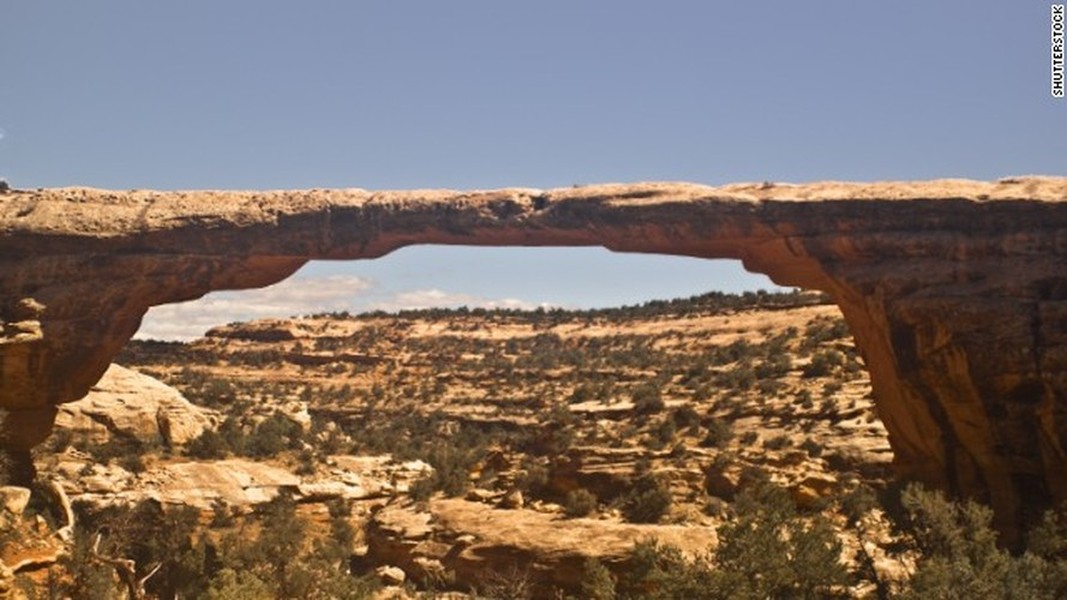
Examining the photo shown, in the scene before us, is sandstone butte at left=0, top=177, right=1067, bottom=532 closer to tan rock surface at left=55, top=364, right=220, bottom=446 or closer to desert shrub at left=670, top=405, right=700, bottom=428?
desert shrub at left=670, top=405, right=700, bottom=428

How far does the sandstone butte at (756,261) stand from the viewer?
16953mm

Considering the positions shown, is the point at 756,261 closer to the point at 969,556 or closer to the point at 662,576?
the point at 969,556

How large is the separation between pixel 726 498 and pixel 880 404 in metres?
4.46

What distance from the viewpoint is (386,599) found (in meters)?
21.3

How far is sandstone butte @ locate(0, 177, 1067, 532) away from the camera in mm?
16953

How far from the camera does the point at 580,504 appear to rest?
22.0 meters

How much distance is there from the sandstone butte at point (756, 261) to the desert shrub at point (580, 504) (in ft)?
20.1

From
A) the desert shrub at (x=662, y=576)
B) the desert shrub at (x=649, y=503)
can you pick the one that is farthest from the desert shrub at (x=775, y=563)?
the desert shrub at (x=649, y=503)

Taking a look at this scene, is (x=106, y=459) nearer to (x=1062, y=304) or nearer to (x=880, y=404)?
(x=880, y=404)

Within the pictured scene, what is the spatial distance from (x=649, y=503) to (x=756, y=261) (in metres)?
6.07

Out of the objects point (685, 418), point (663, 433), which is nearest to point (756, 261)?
point (663, 433)

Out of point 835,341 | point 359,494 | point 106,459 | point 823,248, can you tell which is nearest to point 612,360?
point 835,341

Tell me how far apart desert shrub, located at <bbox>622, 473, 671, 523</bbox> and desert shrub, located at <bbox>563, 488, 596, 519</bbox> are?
0.79m

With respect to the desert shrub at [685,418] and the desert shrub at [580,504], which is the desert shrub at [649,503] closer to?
the desert shrub at [580,504]
